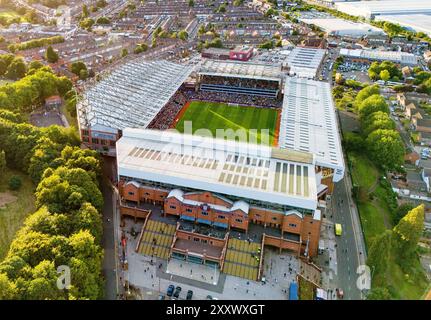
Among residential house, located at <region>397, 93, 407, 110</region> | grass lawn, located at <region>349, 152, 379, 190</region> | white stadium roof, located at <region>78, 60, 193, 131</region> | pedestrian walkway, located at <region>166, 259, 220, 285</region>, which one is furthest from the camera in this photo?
residential house, located at <region>397, 93, 407, 110</region>

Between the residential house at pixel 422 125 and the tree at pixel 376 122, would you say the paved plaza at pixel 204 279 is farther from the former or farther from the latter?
the residential house at pixel 422 125

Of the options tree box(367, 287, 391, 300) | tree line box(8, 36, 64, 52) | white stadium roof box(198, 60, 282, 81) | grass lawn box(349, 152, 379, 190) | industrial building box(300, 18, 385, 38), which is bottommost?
grass lawn box(349, 152, 379, 190)

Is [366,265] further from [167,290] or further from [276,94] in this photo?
[276,94]

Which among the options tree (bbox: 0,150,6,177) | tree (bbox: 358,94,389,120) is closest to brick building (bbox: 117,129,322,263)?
tree (bbox: 0,150,6,177)

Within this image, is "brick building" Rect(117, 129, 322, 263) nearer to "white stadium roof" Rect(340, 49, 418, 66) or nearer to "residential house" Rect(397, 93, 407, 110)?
"residential house" Rect(397, 93, 407, 110)

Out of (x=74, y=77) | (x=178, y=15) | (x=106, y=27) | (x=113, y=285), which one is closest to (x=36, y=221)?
(x=113, y=285)

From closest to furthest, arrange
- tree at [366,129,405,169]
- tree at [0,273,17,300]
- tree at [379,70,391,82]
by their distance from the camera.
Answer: tree at [0,273,17,300] < tree at [366,129,405,169] < tree at [379,70,391,82]

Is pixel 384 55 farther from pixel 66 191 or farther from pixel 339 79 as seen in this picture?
pixel 66 191

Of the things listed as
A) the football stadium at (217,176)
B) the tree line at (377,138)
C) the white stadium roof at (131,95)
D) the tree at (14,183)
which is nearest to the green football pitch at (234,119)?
the football stadium at (217,176)
